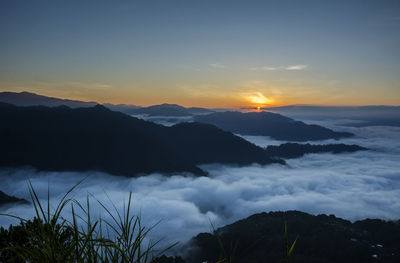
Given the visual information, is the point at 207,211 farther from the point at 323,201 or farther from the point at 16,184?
the point at 16,184

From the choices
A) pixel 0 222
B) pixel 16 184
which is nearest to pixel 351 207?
pixel 0 222

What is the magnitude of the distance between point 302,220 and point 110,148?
146m

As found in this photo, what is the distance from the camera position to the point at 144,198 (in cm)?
16675

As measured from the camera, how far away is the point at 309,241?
8806 centimetres

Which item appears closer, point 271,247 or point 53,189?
point 271,247

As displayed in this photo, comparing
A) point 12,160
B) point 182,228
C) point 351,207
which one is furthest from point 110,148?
point 351,207

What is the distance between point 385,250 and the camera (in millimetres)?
81188

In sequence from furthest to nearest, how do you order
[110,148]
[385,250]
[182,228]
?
[110,148]
[182,228]
[385,250]

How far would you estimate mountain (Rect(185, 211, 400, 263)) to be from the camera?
78.4 meters

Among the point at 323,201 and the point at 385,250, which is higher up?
the point at 385,250

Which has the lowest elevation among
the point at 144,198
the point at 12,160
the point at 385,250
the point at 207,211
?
the point at 207,211

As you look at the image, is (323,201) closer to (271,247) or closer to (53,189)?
(271,247)

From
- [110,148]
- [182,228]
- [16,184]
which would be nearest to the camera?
[182,228]

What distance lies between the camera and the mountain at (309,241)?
7844 cm
